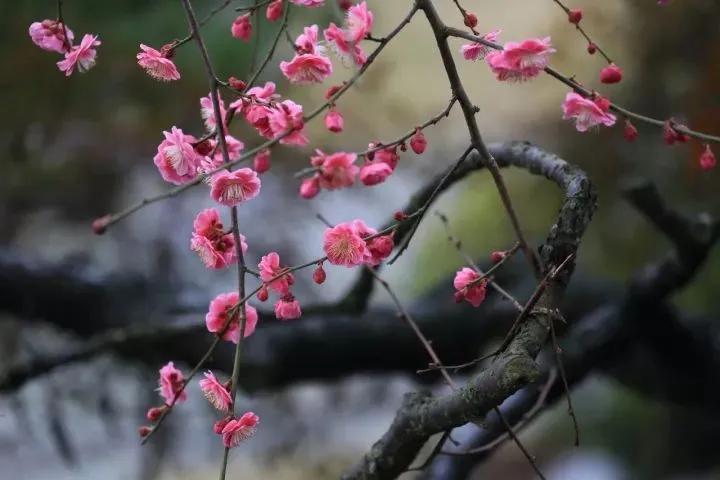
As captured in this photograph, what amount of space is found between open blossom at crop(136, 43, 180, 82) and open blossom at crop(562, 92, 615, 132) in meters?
0.22

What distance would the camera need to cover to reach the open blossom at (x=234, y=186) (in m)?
0.42

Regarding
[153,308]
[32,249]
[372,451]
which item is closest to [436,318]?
[153,308]

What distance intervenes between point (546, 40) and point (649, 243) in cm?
139

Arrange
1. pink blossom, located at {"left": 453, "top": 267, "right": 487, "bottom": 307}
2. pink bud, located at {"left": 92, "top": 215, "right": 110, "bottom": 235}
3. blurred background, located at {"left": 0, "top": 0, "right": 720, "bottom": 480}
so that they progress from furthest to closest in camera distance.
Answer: blurred background, located at {"left": 0, "top": 0, "right": 720, "bottom": 480} → pink blossom, located at {"left": 453, "top": 267, "right": 487, "bottom": 307} → pink bud, located at {"left": 92, "top": 215, "right": 110, "bottom": 235}

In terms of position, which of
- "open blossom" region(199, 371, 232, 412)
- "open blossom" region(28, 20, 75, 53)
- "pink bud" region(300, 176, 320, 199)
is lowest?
"open blossom" region(199, 371, 232, 412)

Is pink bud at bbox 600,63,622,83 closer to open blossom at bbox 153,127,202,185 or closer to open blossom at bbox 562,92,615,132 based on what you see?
open blossom at bbox 562,92,615,132

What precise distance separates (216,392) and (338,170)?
154 mm

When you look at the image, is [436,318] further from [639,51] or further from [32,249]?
[32,249]

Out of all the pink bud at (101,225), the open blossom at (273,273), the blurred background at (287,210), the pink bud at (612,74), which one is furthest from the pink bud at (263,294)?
the blurred background at (287,210)

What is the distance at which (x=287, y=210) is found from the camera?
71.8 inches

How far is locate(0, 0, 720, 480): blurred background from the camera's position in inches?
49.9

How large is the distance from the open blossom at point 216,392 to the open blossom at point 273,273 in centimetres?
6

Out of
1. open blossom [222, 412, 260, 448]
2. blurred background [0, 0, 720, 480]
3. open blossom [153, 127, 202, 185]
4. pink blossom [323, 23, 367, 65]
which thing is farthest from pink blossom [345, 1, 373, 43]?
blurred background [0, 0, 720, 480]

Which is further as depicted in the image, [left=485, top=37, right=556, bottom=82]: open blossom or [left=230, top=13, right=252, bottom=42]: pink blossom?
[left=230, top=13, right=252, bottom=42]: pink blossom
